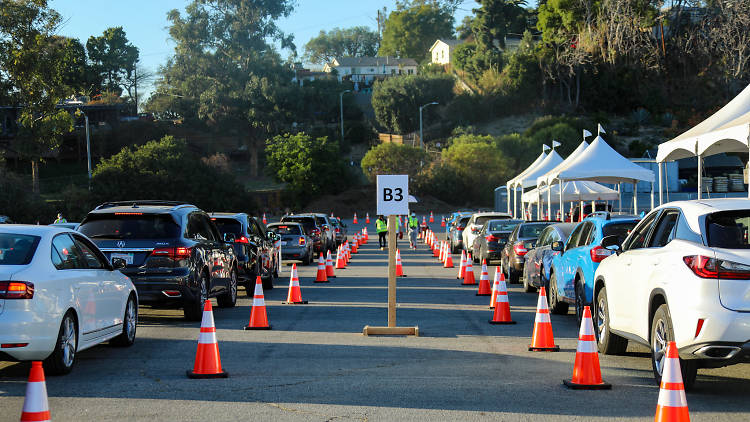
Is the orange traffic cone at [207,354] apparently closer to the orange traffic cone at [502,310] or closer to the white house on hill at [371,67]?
the orange traffic cone at [502,310]

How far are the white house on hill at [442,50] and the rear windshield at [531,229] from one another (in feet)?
350

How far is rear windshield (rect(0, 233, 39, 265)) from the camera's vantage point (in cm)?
919

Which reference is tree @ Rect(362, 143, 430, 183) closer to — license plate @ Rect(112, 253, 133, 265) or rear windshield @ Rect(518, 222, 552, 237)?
rear windshield @ Rect(518, 222, 552, 237)

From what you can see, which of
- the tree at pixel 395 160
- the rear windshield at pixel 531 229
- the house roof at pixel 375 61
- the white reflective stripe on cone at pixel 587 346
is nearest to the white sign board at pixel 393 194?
the white reflective stripe on cone at pixel 587 346

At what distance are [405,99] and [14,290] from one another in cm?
8624

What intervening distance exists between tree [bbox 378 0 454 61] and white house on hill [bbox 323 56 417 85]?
127 inches

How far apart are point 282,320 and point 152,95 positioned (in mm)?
85566

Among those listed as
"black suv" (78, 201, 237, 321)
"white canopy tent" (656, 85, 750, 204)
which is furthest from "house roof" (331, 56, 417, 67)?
"black suv" (78, 201, 237, 321)

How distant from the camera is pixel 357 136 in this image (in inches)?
3684

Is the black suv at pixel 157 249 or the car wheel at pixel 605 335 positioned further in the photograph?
the black suv at pixel 157 249

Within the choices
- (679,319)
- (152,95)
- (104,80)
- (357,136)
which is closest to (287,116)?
(357,136)

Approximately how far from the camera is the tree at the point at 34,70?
5222 centimetres

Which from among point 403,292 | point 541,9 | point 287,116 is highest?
point 541,9

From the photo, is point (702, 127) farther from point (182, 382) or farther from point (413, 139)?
point (413, 139)
